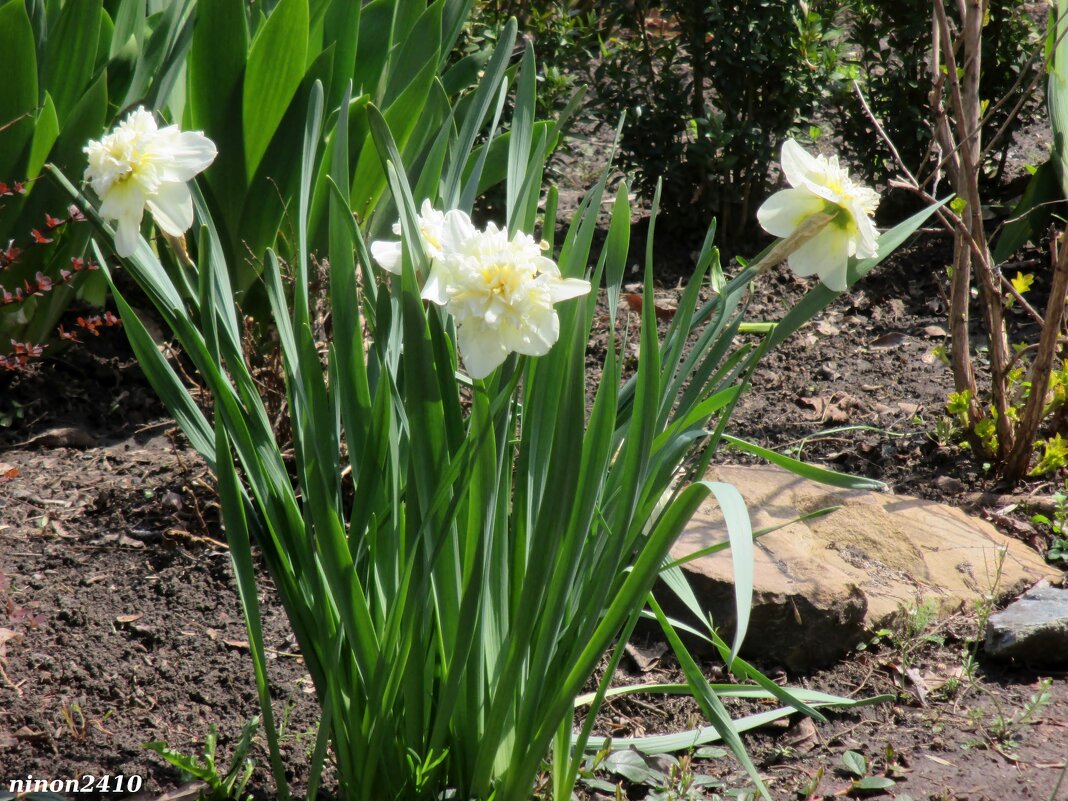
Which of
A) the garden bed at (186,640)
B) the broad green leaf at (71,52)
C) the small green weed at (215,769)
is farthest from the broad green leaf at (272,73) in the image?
the small green weed at (215,769)

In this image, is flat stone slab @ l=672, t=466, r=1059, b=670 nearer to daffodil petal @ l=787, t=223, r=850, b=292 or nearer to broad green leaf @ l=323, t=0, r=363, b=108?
daffodil petal @ l=787, t=223, r=850, b=292

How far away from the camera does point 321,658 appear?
1278 millimetres

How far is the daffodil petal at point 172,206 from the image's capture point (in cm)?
109

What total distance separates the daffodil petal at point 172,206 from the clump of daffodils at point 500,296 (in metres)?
0.34

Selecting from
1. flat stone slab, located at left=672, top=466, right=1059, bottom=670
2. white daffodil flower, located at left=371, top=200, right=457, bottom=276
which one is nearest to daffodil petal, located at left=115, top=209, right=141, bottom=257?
white daffodil flower, located at left=371, top=200, right=457, bottom=276

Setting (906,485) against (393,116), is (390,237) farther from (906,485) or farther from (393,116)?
(906,485)

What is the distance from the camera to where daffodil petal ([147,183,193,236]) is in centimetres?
109

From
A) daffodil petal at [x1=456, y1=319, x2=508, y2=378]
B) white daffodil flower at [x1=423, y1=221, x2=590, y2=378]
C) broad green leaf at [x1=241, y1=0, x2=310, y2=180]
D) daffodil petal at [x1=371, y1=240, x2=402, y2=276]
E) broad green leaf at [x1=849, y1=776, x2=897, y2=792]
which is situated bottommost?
broad green leaf at [x1=849, y1=776, x2=897, y2=792]

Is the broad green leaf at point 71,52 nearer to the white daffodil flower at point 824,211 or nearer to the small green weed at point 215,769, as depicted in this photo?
the small green weed at point 215,769

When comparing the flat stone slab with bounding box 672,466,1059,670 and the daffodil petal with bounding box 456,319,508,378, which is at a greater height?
the daffodil petal with bounding box 456,319,508,378

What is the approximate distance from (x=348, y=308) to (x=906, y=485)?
1783 millimetres

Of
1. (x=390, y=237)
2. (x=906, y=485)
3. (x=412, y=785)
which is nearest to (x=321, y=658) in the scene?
(x=412, y=785)

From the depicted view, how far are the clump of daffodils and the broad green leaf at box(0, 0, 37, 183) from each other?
174 centimetres

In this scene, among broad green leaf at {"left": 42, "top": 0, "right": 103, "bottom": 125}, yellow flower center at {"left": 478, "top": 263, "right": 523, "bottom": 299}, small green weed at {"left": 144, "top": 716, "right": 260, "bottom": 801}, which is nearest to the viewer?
yellow flower center at {"left": 478, "top": 263, "right": 523, "bottom": 299}
